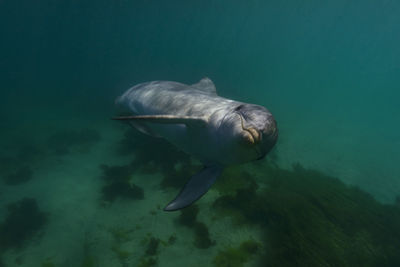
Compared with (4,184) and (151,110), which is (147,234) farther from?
(4,184)

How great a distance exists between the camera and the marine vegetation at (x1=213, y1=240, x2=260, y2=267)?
4325 millimetres

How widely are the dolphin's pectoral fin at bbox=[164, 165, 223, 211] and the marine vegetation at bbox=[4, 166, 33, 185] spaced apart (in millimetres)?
8756

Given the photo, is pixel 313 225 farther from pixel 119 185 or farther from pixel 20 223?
pixel 20 223

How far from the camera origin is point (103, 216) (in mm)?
6180

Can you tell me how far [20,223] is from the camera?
6.32 metres

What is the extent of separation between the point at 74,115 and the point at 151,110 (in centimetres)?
1533

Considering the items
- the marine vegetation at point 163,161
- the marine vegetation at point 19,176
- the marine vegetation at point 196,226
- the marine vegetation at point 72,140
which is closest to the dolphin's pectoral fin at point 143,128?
the marine vegetation at point 196,226

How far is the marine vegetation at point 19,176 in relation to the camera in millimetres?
8359

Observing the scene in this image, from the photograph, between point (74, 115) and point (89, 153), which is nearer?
point (89, 153)

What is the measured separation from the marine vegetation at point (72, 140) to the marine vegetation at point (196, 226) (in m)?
7.42

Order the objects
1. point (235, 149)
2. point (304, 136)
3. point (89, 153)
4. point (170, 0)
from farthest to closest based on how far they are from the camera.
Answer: point (170, 0) → point (304, 136) → point (89, 153) → point (235, 149)

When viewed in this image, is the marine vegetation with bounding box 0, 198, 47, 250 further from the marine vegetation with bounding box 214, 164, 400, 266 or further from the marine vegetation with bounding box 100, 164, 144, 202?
the marine vegetation with bounding box 214, 164, 400, 266

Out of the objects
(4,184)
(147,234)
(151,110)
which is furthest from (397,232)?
(4,184)

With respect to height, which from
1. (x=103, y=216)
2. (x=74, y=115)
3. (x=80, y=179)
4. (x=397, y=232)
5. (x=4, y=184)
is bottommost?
(x=74, y=115)
